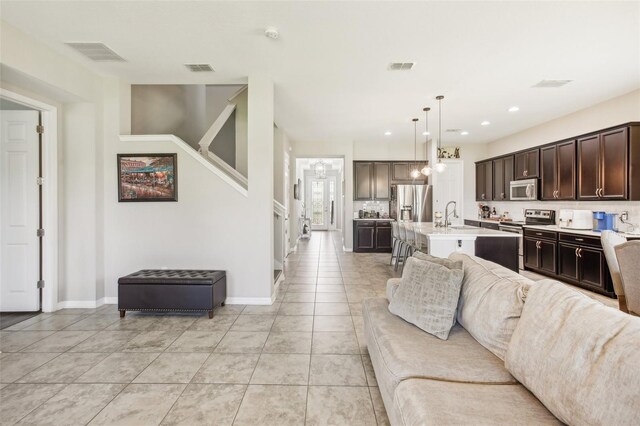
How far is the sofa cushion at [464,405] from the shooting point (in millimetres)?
1136

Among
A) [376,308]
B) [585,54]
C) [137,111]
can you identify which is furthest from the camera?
[137,111]

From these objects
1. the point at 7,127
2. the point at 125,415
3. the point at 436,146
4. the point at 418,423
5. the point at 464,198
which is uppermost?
the point at 436,146

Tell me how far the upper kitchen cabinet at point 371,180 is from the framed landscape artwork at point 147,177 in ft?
16.4

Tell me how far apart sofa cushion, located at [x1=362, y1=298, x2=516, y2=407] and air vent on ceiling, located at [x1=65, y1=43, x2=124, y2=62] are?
3.80 meters

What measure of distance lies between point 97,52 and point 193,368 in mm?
3369

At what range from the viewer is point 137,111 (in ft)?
16.6

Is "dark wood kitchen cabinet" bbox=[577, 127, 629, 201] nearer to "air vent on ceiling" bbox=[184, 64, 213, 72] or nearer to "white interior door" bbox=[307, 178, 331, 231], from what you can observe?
"air vent on ceiling" bbox=[184, 64, 213, 72]

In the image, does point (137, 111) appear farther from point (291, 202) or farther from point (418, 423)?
point (418, 423)

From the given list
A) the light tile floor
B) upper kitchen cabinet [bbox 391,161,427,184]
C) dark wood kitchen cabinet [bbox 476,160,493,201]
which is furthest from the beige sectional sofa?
upper kitchen cabinet [bbox 391,161,427,184]

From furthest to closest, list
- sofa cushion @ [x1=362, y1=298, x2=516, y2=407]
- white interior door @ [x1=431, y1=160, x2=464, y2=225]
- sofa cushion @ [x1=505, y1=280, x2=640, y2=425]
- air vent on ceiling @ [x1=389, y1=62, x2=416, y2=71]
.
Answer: white interior door @ [x1=431, y1=160, x2=464, y2=225], air vent on ceiling @ [x1=389, y1=62, x2=416, y2=71], sofa cushion @ [x1=362, y1=298, x2=516, y2=407], sofa cushion @ [x1=505, y1=280, x2=640, y2=425]

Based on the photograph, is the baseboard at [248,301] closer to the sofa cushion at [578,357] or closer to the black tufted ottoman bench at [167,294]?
the black tufted ottoman bench at [167,294]

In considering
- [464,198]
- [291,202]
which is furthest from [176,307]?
[464,198]

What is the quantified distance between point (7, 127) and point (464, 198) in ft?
28.5

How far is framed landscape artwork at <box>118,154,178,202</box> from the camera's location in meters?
3.84
